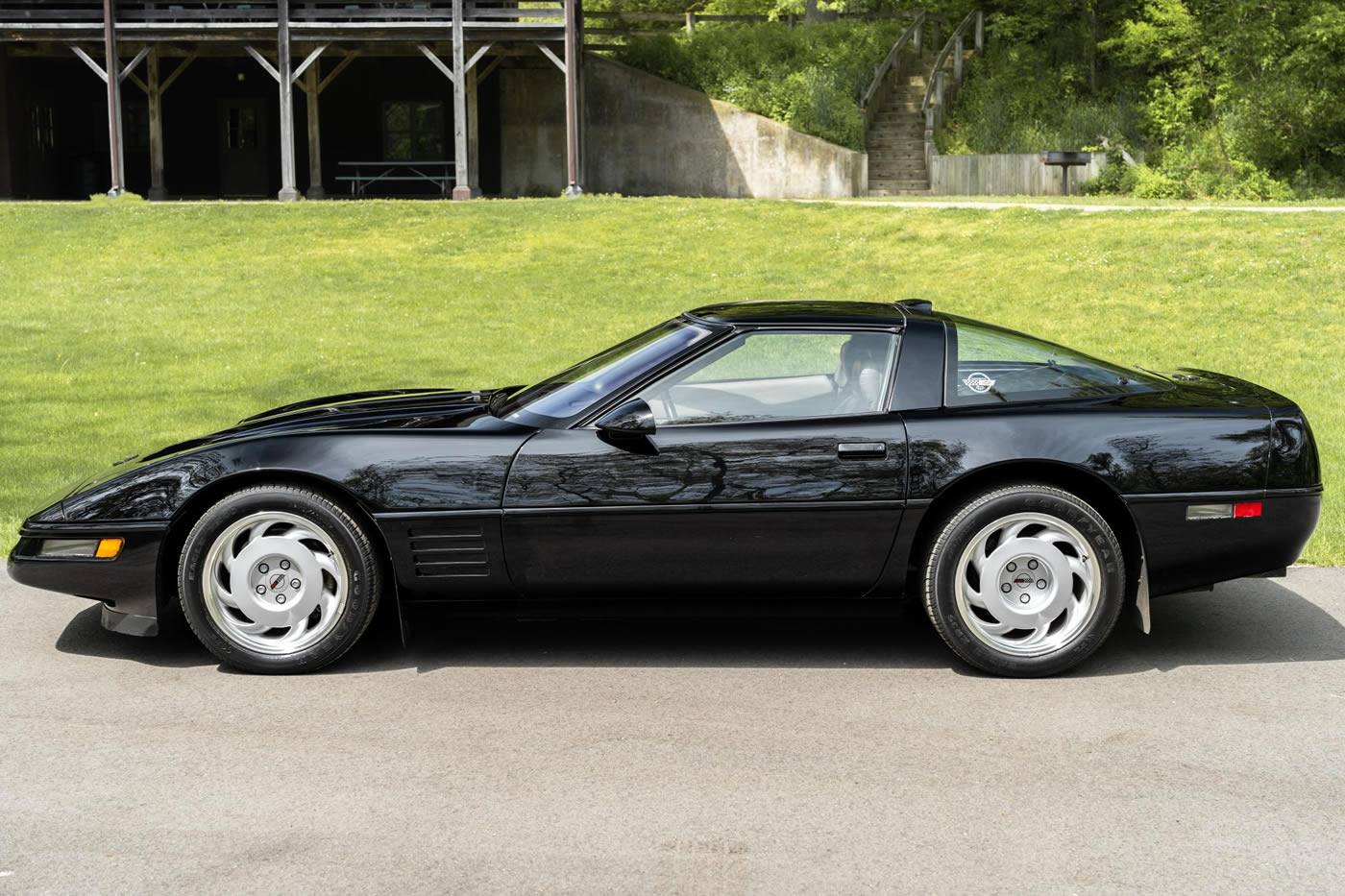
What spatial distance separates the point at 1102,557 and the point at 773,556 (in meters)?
1.15

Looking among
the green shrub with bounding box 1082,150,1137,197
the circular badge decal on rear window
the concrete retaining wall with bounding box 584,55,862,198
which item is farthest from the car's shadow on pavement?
the concrete retaining wall with bounding box 584,55,862,198

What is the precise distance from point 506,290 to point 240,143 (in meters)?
16.8

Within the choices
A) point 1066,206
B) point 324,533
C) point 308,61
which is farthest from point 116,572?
point 308,61

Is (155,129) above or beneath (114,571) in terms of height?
above

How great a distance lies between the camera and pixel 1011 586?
513 centimetres

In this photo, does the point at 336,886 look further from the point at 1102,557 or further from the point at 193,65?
the point at 193,65

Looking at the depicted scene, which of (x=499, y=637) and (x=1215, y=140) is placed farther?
(x=1215, y=140)

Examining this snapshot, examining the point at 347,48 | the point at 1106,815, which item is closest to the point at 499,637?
the point at 1106,815

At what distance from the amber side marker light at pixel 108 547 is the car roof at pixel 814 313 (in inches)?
90.2

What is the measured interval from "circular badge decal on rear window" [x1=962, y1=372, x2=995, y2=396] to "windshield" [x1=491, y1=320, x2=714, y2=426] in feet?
3.16

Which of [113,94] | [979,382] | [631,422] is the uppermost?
[113,94]

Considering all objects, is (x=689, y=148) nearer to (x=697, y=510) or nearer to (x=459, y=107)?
→ (x=459, y=107)

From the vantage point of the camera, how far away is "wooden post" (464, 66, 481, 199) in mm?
29406

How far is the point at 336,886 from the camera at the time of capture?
139 inches
